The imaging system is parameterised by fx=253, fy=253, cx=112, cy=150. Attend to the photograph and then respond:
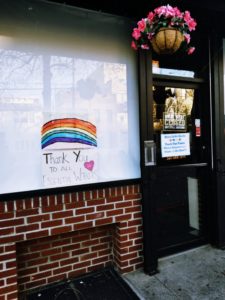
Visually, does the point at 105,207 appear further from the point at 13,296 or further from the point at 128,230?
the point at 13,296

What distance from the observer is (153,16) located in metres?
2.55

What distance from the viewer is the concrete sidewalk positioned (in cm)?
262

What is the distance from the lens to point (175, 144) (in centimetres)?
345

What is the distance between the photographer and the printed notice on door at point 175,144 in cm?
337

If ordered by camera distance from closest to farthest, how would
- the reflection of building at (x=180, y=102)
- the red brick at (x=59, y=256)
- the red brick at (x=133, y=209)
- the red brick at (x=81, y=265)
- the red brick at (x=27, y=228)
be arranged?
the red brick at (x=27, y=228)
the red brick at (x=59, y=256)
the red brick at (x=81, y=265)
the red brick at (x=133, y=209)
the reflection of building at (x=180, y=102)

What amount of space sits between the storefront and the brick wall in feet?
0.04

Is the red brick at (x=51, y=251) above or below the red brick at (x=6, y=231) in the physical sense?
below

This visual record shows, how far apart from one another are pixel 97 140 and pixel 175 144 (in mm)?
1143

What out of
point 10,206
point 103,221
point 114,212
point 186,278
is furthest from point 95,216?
point 186,278

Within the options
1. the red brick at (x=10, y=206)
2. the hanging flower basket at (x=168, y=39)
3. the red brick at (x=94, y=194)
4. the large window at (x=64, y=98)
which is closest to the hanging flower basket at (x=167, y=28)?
the hanging flower basket at (x=168, y=39)

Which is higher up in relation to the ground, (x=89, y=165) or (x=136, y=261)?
(x=89, y=165)

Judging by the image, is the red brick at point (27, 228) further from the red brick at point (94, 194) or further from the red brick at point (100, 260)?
the red brick at point (100, 260)

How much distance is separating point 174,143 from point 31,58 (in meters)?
2.05

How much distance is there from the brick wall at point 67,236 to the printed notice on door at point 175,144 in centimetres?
66
